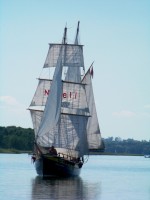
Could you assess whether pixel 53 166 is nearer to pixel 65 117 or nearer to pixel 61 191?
pixel 65 117

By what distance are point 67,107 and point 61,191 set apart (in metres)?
24.0

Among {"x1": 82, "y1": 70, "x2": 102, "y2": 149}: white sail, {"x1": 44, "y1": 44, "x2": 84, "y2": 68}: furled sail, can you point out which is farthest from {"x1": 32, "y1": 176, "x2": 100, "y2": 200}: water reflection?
{"x1": 44, "y1": 44, "x2": 84, "y2": 68}: furled sail

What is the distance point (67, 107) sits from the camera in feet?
251

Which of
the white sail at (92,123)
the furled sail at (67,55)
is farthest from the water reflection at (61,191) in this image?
the furled sail at (67,55)

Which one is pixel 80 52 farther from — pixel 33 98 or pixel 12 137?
pixel 12 137

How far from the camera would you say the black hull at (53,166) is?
6969 cm

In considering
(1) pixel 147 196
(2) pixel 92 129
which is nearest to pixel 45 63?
(2) pixel 92 129

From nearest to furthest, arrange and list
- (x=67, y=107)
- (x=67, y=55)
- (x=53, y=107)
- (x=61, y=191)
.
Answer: (x=61, y=191), (x=53, y=107), (x=67, y=107), (x=67, y=55)

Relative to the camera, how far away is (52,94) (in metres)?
Result: 70.4

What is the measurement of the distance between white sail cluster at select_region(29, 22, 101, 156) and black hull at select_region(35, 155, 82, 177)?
2.46 metres

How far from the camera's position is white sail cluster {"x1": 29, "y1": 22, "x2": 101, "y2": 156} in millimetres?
69750

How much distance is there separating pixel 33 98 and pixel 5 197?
35.8 metres

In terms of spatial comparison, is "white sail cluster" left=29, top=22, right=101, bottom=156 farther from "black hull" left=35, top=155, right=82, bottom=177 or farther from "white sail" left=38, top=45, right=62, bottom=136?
"black hull" left=35, top=155, right=82, bottom=177

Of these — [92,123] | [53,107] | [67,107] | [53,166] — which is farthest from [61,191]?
[92,123]
